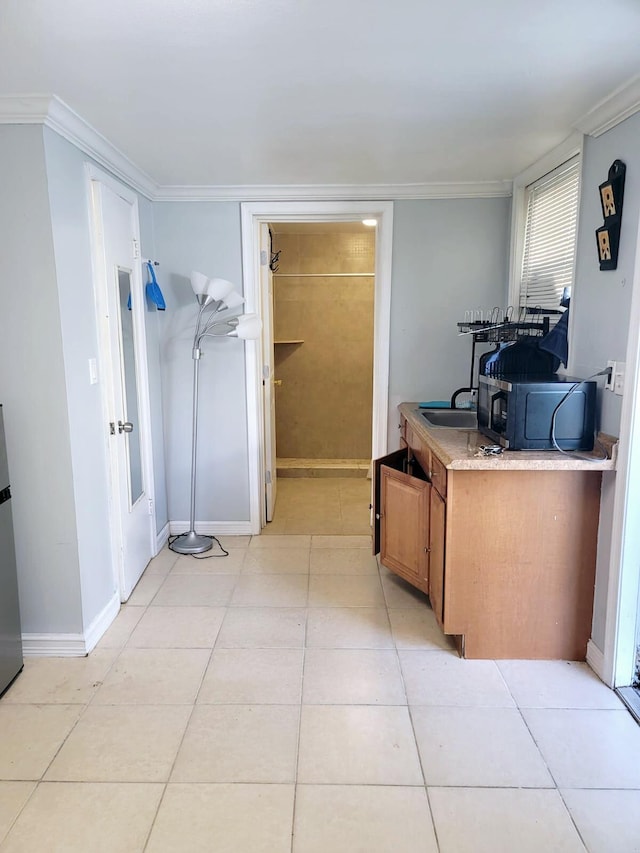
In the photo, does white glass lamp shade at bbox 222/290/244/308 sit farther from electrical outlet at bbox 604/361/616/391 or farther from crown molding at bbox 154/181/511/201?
electrical outlet at bbox 604/361/616/391

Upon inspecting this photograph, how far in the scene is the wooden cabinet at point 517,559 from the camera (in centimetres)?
219

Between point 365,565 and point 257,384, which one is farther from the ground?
point 257,384

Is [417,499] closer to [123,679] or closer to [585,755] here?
[585,755]

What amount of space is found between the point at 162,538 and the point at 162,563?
0.27m

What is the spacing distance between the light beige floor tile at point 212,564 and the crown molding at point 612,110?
2696 millimetres

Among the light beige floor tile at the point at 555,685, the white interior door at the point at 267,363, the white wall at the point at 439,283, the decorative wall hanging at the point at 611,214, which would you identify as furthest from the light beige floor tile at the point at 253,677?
the decorative wall hanging at the point at 611,214

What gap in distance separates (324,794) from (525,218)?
2.97m

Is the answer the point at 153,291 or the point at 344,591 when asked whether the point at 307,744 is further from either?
the point at 153,291

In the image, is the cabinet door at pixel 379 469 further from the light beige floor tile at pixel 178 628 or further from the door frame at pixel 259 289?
the light beige floor tile at pixel 178 628

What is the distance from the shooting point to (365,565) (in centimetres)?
325

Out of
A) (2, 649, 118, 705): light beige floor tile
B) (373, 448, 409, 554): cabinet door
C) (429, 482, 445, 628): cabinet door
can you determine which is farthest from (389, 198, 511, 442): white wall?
(2, 649, 118, 705): light beige floor tile

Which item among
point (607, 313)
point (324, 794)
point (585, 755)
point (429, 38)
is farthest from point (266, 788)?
point (429, 38)

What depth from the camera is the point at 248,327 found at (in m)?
3.19

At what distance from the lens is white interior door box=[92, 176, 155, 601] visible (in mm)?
2561
